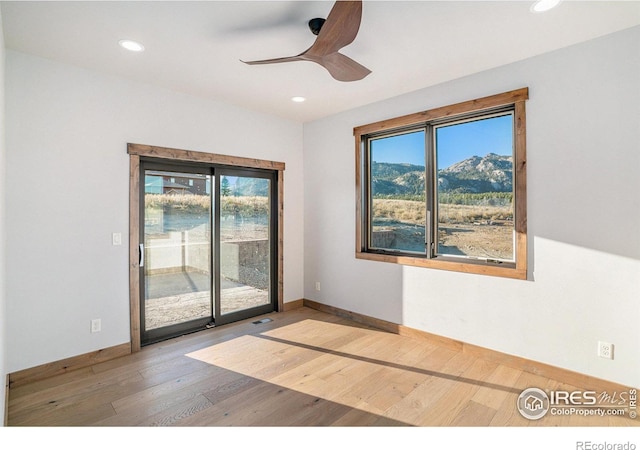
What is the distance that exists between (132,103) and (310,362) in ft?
10.2

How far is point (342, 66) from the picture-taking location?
2.47 m

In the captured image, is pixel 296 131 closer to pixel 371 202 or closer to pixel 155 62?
pixel 371 202

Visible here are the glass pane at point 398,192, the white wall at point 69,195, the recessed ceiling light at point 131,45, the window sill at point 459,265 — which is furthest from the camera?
the glass pane at point 398,192

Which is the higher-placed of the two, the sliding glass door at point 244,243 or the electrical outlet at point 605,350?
the sliding glass door at point 244,243

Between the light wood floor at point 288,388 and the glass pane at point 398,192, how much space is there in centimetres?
116

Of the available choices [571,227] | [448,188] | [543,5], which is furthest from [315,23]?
[571,227]

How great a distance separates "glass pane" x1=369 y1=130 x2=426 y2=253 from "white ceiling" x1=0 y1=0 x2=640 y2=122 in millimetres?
786

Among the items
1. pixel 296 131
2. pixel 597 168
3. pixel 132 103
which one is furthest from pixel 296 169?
pixel 597 168

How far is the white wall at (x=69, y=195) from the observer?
2725 mm
